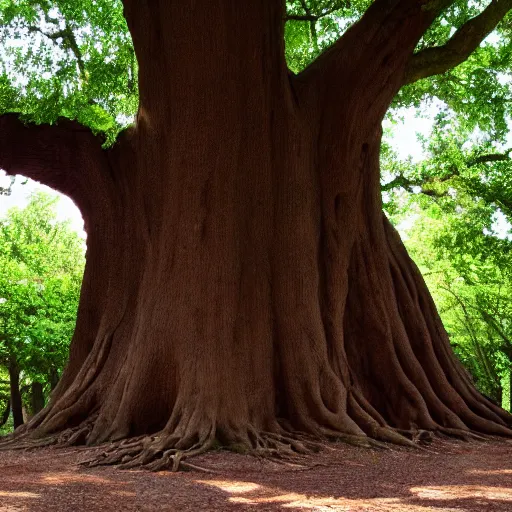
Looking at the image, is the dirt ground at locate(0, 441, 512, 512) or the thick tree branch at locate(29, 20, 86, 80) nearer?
the dirt ground at locate(0, 441, 512, 512)

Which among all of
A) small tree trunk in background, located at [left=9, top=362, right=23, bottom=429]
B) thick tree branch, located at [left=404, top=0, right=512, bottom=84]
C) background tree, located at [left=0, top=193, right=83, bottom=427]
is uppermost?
thick tree branch, located at [left=404, top=0, right=512, bottom=84]

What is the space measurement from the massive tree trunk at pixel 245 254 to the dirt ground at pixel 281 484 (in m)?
0.84

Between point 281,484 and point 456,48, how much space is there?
24.7ft

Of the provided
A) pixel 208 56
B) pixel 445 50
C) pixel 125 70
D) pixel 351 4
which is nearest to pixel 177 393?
pixel 208 56

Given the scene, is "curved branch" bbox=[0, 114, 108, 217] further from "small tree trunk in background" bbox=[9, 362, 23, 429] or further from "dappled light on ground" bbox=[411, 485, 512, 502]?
"small tree trunk in background" bbox=[9, 362, 23, 429]

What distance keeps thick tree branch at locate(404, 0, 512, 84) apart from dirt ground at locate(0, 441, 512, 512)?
581cm

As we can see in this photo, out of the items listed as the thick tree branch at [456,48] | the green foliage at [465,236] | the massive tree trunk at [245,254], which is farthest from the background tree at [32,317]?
the thick tree branch at [456,48]

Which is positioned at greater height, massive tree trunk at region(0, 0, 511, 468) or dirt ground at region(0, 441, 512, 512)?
massive tree trunk at region(0, 0, 511, 468)

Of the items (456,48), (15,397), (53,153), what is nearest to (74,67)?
(53,153)

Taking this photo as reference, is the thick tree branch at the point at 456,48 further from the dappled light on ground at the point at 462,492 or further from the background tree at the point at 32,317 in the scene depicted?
the background tree at the point at 32,317

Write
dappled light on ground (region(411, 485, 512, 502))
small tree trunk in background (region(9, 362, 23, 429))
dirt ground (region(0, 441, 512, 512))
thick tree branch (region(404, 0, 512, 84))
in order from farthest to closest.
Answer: small tree trunk in background (region(9, 362, 23, 429))
thick tree branch (region(404, 0, 512, 84))
dappled light on ground (region(411, 485, 512, 502))
dirt ground (region(0, 441, 512, 512))

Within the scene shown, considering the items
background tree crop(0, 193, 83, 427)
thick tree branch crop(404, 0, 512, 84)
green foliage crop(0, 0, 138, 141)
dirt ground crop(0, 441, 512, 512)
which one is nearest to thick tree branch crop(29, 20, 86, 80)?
green foliage crop(0, 0, 138, 141)

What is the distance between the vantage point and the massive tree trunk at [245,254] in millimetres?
7742

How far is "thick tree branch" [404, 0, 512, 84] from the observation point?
9.86 m
